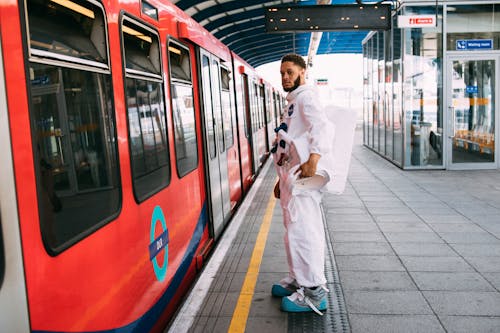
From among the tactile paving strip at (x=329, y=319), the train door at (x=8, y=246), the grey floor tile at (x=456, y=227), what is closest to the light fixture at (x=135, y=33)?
the train door at (x=8, y=246)

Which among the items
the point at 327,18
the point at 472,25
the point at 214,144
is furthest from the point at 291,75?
the point at 472,25

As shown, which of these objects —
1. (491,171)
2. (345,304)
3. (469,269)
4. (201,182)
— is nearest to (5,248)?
(345,304)

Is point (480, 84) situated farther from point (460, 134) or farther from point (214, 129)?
point (214, 129)

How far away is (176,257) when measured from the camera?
13.1ft

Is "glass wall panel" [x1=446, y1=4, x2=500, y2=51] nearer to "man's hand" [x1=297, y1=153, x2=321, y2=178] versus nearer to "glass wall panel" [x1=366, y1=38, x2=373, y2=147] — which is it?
"glass wall panel" [x1=366, y1=38, x2=373, y2=147]

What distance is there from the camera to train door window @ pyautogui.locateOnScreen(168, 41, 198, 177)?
423cm

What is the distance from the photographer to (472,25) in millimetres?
11281

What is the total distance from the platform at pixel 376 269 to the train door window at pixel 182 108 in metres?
1.08

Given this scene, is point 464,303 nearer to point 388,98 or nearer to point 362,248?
point 362,248

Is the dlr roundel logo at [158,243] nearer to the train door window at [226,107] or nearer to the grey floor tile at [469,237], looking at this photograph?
the train door window at [226,107]

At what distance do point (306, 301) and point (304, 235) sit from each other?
1.62ft

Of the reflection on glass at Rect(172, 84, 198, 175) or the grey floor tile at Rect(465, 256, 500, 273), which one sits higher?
the reflection on glass at Rect(172, 84, 198, 175)

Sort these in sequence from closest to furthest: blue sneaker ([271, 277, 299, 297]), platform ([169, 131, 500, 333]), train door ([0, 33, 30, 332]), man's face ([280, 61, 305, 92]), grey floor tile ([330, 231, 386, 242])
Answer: train door ([0, 33, 30, 332]), platform ([169, 131, 500, 333]), man's face ([280, 61, 305, 92]), blue sneaker ([271, 277, 299, 297]), grey floor tile ([330, 231, 386, 242])

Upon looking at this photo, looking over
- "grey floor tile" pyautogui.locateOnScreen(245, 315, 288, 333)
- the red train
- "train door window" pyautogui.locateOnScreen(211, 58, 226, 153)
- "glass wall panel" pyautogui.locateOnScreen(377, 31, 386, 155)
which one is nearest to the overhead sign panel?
"train door window" pyautogui.locateOnScreen(211, 58, 226, 153)
